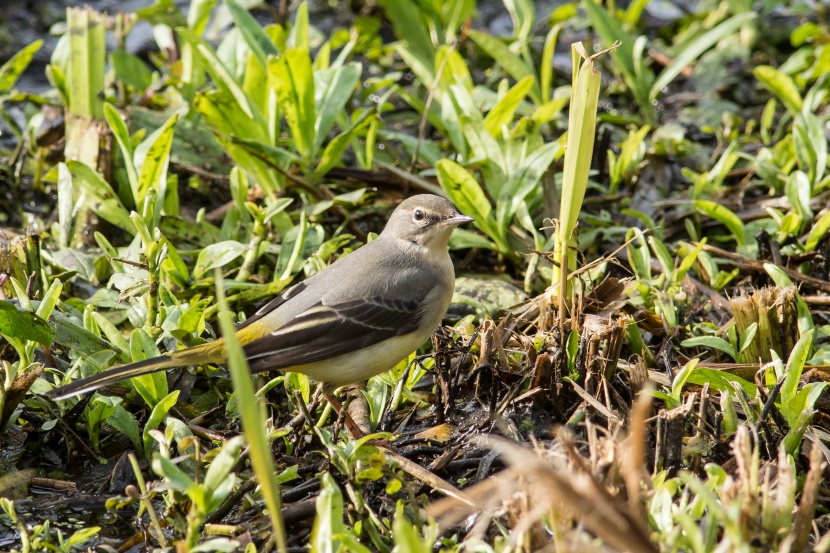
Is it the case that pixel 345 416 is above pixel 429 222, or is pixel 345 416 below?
below

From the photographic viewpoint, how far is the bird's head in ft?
18.9

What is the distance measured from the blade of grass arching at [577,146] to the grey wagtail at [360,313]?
85cm

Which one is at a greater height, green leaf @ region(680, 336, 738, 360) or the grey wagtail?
the grey wagtail

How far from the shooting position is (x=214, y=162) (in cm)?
721

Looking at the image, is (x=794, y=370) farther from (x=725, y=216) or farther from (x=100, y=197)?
(x=100, y=197)

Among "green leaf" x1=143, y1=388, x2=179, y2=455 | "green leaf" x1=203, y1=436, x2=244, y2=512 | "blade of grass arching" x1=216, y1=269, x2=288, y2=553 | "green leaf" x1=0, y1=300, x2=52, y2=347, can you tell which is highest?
"blade of grass arching" x1=216, y1=269, x2=288, y2=553

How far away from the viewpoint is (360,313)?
17.5 ft

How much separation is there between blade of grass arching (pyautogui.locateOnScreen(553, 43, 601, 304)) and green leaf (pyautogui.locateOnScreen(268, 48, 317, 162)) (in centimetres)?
227

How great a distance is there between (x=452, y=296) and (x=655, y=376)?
1.39m

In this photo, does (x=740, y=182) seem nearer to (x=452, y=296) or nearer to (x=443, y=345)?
(x=452, y=296)

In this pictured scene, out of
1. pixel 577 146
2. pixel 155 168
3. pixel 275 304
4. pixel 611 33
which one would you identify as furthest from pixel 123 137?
pixel 611 33

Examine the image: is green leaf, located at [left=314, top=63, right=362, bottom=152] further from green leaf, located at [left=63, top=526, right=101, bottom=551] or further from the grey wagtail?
green leaf, located at [left=63, top=526, right=101, bottom=551]

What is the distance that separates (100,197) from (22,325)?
5.44ft

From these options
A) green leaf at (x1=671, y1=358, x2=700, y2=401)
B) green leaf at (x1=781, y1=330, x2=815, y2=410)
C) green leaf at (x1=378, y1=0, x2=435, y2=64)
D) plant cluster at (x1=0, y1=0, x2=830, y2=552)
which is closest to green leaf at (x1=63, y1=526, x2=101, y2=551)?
plant cluster at (x1=0, y1=0, x2=830, y2=552)
